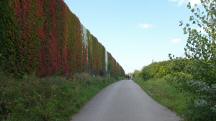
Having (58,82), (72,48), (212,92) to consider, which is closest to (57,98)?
(58,82)

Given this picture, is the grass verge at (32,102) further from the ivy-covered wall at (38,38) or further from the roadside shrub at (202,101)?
the roadside shrub at (202,101)

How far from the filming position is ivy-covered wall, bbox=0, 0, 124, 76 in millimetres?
18906

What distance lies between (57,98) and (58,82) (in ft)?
15.2

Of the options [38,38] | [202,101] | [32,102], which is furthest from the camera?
[38,38]

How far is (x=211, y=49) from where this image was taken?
14.7 m

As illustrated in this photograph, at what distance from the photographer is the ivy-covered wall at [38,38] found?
18.9 m

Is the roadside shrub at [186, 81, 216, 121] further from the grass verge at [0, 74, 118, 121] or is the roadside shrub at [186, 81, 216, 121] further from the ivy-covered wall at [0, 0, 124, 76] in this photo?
the ivy-covered wall at [0, 0, 124, 76]

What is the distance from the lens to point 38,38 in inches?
968

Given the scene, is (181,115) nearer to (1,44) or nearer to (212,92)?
(212,92)

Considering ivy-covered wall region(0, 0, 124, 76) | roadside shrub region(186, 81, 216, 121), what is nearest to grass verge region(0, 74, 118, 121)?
ivy-covered wall region(0, 0, 124, 76)

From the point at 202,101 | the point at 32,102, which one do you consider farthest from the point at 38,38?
the point at 202,101

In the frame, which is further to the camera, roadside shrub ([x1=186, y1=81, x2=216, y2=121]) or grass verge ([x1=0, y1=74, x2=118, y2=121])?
grass verge ([x1=0, y1=74, x2=118, y2=121])

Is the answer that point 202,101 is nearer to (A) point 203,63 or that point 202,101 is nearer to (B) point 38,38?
(A) point 203,63

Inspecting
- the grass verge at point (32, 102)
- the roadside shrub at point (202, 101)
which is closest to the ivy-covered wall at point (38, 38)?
the grass verge at point (32, 102)
